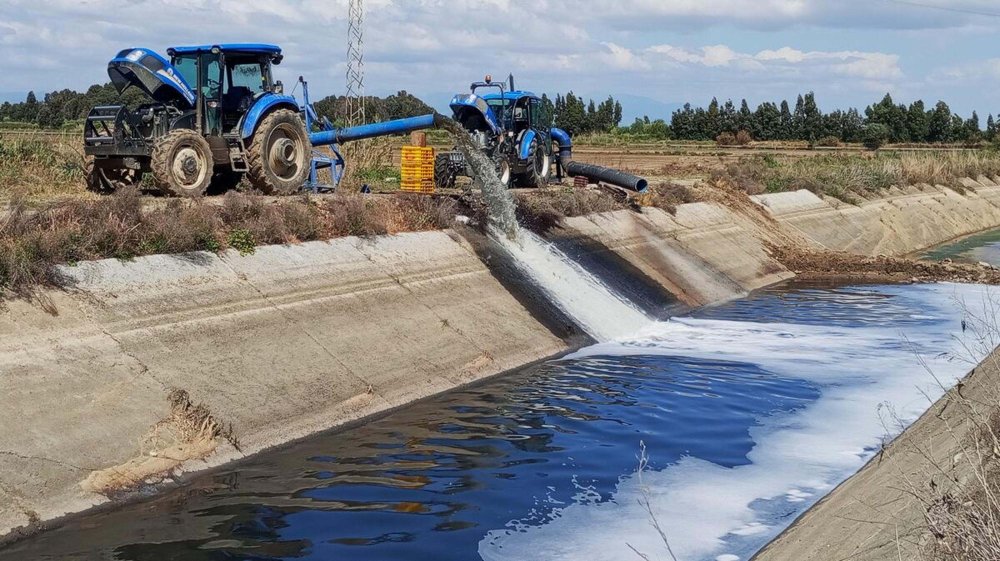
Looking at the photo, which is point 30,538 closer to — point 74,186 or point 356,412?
point 356,412

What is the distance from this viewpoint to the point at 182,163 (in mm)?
18578

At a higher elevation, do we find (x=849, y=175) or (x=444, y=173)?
(x=444, y=173)

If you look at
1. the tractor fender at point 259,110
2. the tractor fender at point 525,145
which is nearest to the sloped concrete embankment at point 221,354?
the tractor fender at point 259,110

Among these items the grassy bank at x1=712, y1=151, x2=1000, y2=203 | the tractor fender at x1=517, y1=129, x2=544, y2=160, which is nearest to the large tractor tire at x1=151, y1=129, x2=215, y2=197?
the tractor fender at x1=517, y1=129, x2=544, y2=160

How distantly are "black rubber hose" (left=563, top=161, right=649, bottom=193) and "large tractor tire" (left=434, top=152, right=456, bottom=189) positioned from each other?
409 cm

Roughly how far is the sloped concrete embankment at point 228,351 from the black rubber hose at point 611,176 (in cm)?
1020

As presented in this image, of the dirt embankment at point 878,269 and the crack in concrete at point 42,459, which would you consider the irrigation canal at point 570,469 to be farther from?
the dirt embankment at point 878,269

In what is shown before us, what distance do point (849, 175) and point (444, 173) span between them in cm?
2136

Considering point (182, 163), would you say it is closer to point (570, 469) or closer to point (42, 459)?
point (42, 459)

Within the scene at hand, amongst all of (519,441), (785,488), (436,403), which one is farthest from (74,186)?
(785,488)

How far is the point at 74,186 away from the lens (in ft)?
68.5

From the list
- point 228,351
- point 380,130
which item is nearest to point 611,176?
point 380,130

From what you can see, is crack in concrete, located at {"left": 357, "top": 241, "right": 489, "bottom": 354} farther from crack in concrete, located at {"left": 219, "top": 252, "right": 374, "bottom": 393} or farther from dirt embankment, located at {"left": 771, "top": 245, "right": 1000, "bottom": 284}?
dirt embankment, located at {"left": 771, "top": 245, "right": 1000, "bottom": 284}

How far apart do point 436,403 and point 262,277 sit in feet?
9.68
